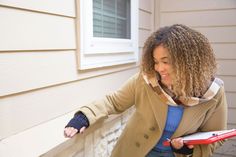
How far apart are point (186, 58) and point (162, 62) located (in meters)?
0.12

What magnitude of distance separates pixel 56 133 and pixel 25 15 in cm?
56

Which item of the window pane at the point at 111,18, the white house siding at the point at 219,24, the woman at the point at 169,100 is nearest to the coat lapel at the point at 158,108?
the woman at the point at 169,100

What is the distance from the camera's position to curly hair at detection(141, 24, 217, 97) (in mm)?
1443

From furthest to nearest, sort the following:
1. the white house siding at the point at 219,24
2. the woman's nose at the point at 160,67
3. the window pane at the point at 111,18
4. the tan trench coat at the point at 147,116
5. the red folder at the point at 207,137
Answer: the white house siding at the point at 219,24
the window pane at the point at 111,18
the tan trench coat at the point at 147,116
the woman's nose at the point at 160,67
the red folder at the point at 207,137

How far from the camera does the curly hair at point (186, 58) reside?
144cm

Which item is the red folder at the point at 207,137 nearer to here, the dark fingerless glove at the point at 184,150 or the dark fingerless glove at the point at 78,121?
the dark fingerless glove at the point at 184,150

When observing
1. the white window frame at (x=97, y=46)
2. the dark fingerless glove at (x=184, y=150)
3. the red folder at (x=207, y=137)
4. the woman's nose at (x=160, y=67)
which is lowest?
the dark fingerless glove at (x=184, y=150)

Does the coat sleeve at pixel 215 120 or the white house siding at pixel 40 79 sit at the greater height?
the white house siding at pixel 40 79

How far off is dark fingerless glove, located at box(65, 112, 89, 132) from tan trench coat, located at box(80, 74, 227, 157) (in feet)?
0.08

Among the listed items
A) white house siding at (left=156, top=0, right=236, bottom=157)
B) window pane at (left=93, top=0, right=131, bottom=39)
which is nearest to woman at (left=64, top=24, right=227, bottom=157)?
window pane at (left=93, top=0, right=131, bottom=39)

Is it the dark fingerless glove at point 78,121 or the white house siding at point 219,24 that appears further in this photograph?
the white house siding at point 219,24

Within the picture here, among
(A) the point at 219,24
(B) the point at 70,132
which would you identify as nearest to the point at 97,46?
(B) the point at 70,132

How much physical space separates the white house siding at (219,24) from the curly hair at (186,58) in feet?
4.90

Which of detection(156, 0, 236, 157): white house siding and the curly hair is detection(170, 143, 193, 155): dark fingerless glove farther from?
detection(156, 0, 236, 157): white house siding
